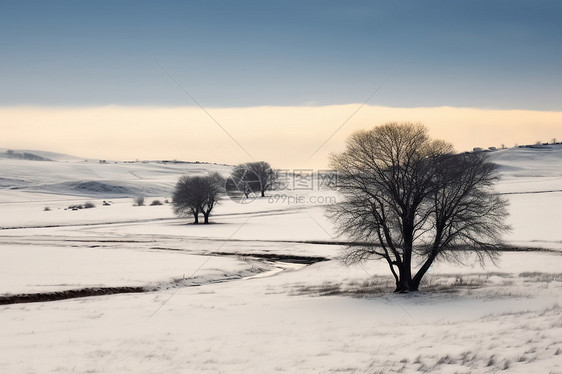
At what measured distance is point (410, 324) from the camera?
21.6m

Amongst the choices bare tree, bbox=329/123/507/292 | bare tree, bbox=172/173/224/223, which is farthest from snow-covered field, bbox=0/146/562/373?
bare tree, bbox=172/173/224/223

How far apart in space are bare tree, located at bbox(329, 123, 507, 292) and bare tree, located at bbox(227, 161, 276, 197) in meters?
115

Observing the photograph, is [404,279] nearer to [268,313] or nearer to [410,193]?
[410,193]

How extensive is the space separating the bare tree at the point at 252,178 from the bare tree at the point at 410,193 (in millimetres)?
115043

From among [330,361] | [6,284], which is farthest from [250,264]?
[330,361]

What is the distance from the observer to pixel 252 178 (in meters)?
157

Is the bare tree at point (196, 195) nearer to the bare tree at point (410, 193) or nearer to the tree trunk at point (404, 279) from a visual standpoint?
the bare tree at point (410, 193)

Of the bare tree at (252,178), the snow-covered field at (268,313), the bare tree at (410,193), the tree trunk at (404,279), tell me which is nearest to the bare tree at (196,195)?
the snow-covered field at (268,313)

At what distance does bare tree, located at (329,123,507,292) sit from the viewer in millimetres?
28391

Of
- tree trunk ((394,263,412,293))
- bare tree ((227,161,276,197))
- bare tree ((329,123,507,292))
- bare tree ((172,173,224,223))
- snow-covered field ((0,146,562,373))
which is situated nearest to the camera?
snow-covered field ((0,146,562,373))

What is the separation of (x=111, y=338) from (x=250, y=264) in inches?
934

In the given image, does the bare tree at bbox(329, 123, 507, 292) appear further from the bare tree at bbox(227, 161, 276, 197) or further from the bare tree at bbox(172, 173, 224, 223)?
the bare tree at bbox(227, 161, 276, 197)

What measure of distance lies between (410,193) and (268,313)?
31.8ft

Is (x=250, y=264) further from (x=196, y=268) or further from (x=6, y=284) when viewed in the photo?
(x=6, y=284)
